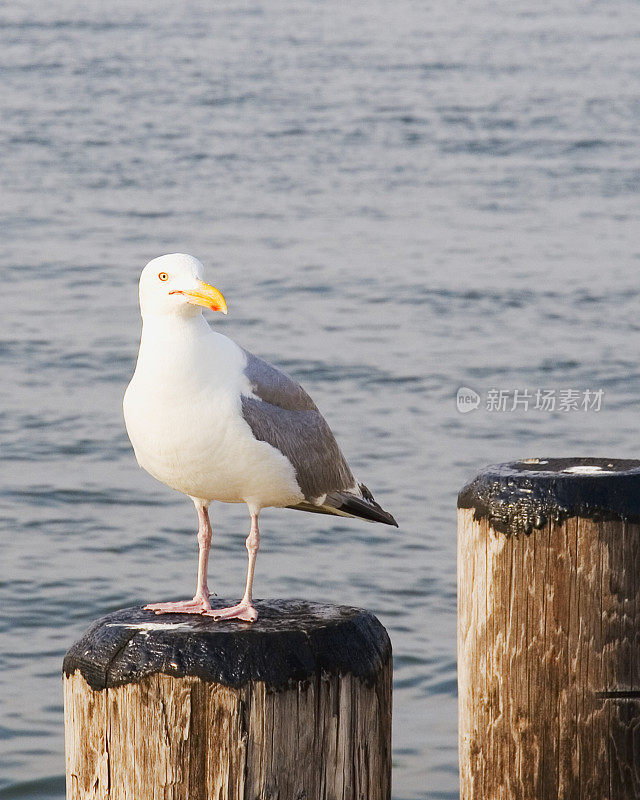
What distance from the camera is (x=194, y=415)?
4.30 metres

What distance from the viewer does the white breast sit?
4277 millimetres

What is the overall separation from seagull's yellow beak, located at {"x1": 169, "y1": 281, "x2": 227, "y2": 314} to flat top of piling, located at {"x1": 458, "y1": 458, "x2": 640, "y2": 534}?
89cm

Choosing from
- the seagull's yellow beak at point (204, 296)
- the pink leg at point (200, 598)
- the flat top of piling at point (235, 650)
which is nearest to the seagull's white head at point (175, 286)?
the seagull's yellow beak at point (204, 296)

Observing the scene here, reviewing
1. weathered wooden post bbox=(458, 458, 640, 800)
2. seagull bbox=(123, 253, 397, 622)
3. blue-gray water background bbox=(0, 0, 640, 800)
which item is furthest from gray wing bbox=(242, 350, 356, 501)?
blue-gray water background bbox=(0, 0, 640, 800)

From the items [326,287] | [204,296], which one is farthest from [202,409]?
[326,287]

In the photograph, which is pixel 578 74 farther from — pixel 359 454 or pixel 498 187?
pixel 359 454

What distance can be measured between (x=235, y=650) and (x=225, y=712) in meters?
0.14

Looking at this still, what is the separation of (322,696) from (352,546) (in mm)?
5669

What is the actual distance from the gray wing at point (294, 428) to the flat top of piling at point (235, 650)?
906mm

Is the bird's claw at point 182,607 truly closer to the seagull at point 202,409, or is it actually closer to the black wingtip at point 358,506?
the seagull at point 202,409

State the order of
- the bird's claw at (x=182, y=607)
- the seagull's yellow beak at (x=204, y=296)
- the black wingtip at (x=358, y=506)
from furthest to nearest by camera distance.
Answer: the black wingtip at (x=358, y=506) → the seagull's yellow beak at (x=204, y=296) → the bird's claw at (x=182, y=607)

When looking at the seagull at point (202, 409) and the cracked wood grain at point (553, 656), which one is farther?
the seagull at point (202, 409)

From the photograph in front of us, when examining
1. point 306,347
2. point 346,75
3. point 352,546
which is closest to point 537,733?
point 352,546

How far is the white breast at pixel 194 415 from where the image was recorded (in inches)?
168
